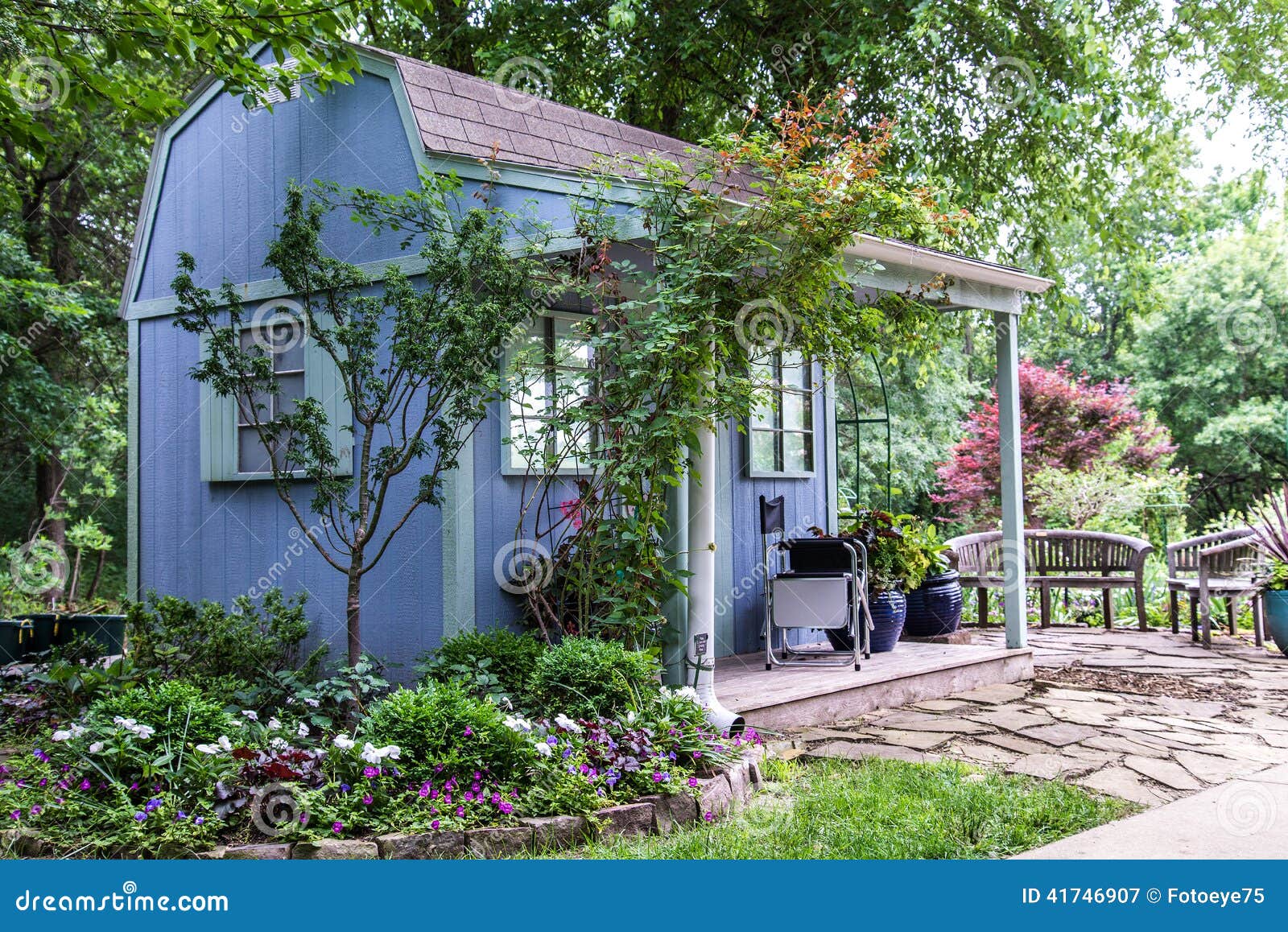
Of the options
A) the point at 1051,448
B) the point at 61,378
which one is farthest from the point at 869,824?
the point at 61,378

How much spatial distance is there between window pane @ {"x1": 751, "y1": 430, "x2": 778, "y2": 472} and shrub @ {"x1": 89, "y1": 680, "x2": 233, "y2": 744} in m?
4.59

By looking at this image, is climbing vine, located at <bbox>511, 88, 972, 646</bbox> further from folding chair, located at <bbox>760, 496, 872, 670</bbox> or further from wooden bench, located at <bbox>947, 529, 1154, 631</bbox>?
wooden bench, located at <bbox>947, 529, 1154, 631</bbox>

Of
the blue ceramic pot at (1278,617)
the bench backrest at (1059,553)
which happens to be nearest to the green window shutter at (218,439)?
the bench backrest at (1059,553)

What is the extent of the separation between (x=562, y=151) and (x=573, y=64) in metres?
5.59

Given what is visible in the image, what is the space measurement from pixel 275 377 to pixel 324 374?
48cm

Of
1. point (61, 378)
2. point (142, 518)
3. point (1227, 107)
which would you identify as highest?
point (1227, 107)

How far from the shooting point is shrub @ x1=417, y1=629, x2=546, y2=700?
4.91 metres

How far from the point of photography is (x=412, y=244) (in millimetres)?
→ 5895

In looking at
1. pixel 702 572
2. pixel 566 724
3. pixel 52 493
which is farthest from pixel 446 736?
pixel 52 493

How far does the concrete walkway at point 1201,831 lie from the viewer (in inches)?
139

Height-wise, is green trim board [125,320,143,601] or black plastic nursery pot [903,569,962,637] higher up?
green trim board [125,320,143,601]

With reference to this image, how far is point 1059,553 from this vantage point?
10891 mm

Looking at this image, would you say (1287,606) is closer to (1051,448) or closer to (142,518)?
(1051,448)

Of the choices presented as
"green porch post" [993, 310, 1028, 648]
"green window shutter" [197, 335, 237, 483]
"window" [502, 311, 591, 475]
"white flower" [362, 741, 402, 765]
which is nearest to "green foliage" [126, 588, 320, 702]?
"green window shutter" [197, 335, 237, 483]
